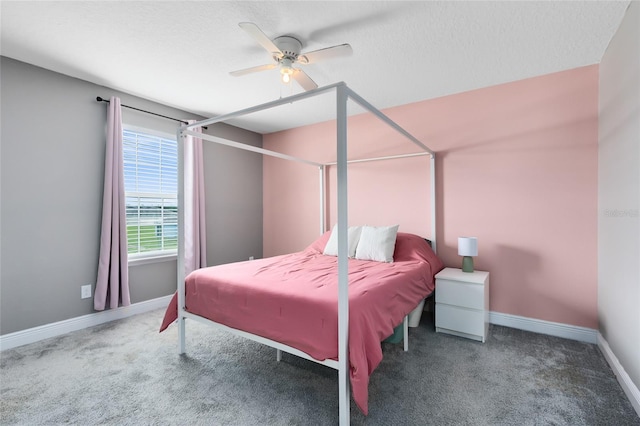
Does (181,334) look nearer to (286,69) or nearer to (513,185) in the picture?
(286,69)

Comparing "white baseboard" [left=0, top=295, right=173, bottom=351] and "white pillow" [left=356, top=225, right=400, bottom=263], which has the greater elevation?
"white pillow" [left=356, top=225, right=400, bottom=263]

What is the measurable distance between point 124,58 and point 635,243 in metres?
3.72

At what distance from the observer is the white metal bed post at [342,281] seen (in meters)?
1.44

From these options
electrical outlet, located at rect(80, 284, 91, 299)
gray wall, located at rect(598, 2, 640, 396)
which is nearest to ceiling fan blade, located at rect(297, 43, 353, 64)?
gray wall, located at rect(598, 2, 640, 396)

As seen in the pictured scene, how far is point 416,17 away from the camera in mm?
1877

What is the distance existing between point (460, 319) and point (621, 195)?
141cm

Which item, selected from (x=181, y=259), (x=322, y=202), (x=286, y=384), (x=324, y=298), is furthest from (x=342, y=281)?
(x=322, y=202)

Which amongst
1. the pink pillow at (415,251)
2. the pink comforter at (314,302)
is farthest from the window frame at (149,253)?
the pink pillow at (415,251)

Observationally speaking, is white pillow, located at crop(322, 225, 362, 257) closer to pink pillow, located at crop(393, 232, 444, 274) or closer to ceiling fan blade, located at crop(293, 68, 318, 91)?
pink pillow, located at crop(393, 232, 444, 274)

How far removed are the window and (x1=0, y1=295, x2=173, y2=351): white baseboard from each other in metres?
0.55

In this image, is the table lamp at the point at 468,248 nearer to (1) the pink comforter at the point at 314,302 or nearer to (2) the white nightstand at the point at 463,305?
(2) the white nightstand at the point at 463,305

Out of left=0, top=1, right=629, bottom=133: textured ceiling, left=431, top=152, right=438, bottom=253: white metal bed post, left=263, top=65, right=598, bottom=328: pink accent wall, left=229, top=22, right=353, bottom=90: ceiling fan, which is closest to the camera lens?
left=0, top=1, right=629, bottom=133: textured ceiling

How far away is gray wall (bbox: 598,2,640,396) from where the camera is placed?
5.57 ft

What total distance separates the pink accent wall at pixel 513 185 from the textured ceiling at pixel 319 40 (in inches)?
10.4
